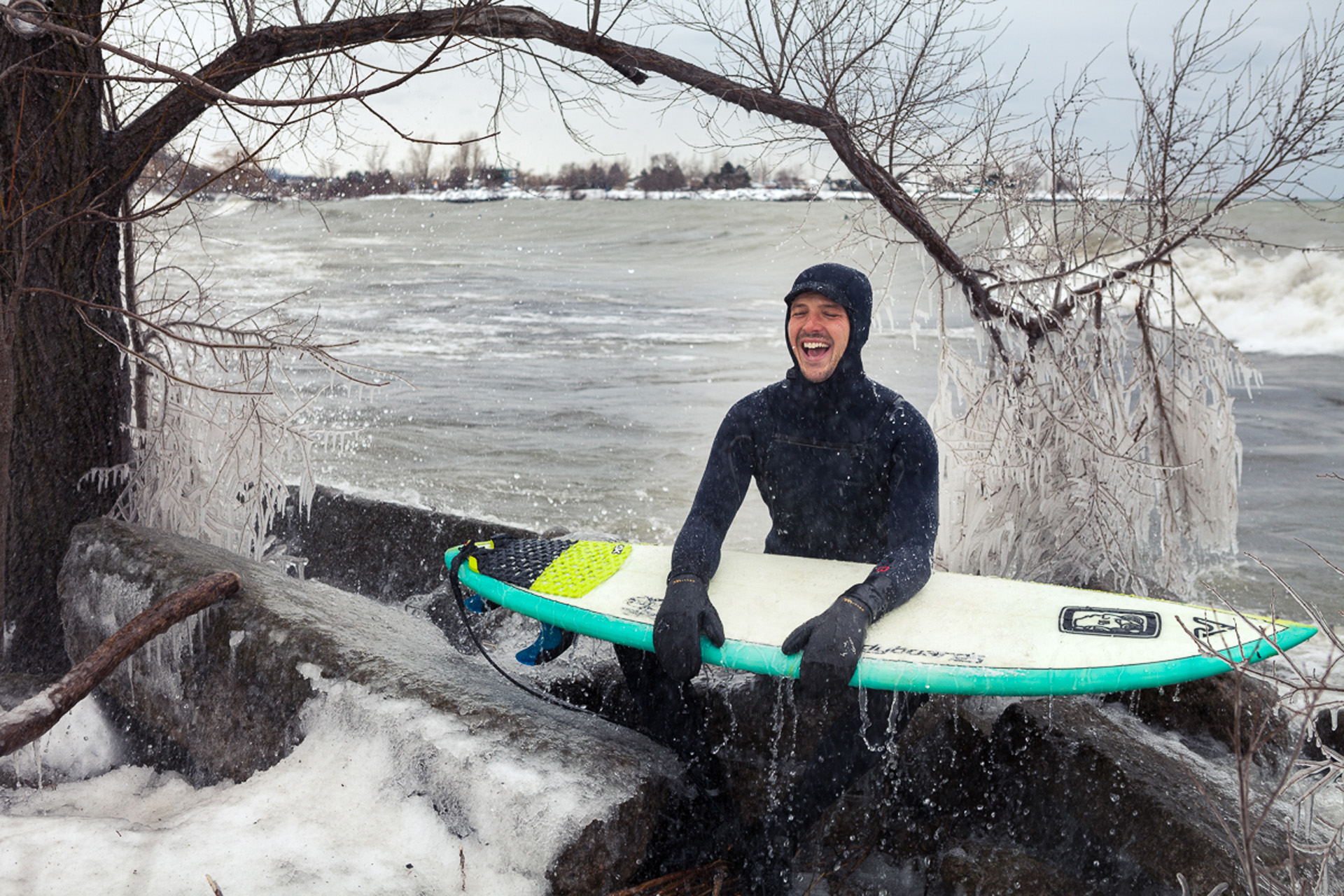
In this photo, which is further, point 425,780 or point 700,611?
point 700,611

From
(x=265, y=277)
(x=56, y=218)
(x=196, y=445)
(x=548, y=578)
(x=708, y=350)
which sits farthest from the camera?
(x=265, y=277)

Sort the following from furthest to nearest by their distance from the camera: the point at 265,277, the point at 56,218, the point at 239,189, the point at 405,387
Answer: the point at 265,277
the point at 405,387
the point at 239,189
the point at 56,218

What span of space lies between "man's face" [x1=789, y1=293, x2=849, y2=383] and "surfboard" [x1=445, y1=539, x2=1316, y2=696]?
2.19ft

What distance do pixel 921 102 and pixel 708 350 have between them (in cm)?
1347

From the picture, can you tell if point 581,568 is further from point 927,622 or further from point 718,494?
point 927,622

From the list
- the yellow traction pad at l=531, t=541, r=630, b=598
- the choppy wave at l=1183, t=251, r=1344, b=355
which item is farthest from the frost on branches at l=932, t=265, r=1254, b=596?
the choppy wave at l=1183, t=251, r=1344, b=355

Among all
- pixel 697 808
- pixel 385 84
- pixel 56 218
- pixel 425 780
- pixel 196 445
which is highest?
pixel 385 84

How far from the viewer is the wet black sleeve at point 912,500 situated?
9.60ft

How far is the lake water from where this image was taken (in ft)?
26.4

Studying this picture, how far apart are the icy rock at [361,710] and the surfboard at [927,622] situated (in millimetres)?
324

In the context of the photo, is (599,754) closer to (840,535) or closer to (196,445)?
(840,535)

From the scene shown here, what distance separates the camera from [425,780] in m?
2.44

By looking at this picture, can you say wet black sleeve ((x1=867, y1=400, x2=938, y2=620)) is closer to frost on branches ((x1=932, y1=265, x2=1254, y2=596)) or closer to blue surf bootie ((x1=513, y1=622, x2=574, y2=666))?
blue surf bootie ((x1=513, y1=622, x2=574, y2=666))

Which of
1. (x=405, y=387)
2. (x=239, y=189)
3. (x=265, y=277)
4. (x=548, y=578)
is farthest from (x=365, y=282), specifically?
(x=548, y=578)
